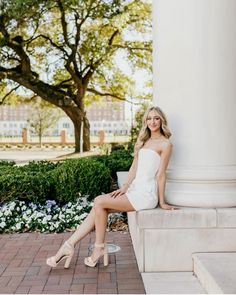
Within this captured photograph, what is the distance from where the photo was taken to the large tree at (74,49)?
19.1 meters

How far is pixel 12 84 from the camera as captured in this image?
23.2 metres

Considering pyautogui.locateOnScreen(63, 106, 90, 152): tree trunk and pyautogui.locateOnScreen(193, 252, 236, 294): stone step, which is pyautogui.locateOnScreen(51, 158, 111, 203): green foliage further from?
pyautogui.locateOnScreen(63, 106, 90, 152): tree trunk

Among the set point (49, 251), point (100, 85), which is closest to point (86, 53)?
point (100, 85)

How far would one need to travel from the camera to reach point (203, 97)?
3.98 metres

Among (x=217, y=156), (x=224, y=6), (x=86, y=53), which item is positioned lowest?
(x=217, y=156)

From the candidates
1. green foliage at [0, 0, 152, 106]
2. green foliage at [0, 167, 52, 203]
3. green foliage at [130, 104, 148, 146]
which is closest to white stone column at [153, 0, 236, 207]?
green foliage at [0, 167, 52, 203]

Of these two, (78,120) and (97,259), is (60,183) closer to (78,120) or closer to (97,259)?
(97,259)

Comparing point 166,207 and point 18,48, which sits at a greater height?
point 18,48

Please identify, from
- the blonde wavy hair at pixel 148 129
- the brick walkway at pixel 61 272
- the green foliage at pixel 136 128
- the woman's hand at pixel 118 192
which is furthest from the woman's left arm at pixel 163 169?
the green foliage at pixel 136 128

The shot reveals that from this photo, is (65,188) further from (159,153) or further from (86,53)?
(86,53)

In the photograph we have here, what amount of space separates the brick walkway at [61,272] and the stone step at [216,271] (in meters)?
0.47

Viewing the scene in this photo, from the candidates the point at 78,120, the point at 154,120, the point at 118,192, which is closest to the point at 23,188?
the point at 118,192

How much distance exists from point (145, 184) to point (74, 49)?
18.1 m

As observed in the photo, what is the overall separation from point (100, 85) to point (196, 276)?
2174 centimetres
